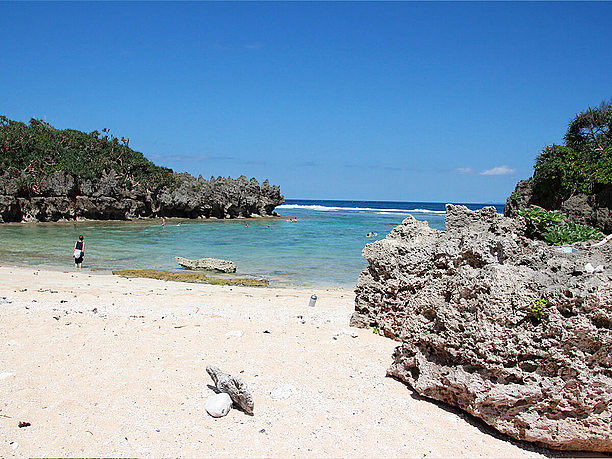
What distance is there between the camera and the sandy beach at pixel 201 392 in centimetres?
346

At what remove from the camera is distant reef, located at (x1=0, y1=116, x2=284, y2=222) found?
A: 139 ft

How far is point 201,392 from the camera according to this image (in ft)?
13.7

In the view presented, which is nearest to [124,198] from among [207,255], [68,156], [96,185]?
[96,185]

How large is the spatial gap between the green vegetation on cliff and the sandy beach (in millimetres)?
43785

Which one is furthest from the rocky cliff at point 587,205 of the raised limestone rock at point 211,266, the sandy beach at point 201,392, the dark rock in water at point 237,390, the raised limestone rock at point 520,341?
the dark rock in water at point 237,390

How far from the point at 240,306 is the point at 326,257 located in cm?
1270

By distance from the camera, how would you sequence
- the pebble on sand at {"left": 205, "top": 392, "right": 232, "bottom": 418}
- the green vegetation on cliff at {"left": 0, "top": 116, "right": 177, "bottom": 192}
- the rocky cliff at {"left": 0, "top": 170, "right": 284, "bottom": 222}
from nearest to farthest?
the pebble on sand at {"left": 205, "top": 392, "right": 232, "bottom": 418}, the rocky cliff at {"left": 0, "top": 170, "right": 284, "bottom": 222}, the green vegetation on cliff at {"left": 0, "top": 116, "right": 177, "bottom": 192}

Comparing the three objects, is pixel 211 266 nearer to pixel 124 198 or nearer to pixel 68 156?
pixel 124 198

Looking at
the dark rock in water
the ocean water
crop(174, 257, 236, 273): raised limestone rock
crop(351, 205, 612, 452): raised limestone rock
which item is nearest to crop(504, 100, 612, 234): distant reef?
the ocean water

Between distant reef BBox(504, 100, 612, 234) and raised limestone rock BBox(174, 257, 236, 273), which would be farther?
distant reef BBox(504, 100, 612, 234)

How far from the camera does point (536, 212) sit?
589cm

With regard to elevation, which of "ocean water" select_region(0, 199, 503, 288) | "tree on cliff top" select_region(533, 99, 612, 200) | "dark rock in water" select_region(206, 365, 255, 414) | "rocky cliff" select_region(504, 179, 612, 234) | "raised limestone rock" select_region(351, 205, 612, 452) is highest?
"tree on cliff top" select_region(533, 99, 612, 200)

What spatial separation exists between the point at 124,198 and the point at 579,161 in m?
45.1

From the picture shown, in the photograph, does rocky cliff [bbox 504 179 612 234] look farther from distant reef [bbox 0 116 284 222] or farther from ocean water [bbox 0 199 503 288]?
distant reef [bbox 0 116 284 222]
